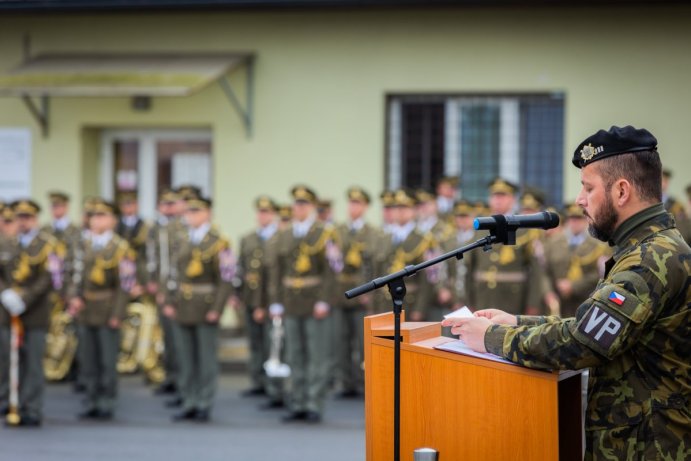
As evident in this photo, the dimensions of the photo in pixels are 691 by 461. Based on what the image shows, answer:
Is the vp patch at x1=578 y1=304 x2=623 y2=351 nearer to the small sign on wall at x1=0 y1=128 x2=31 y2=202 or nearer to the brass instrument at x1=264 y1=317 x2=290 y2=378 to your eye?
the brass instrument at x1=264 y1=317 x2=290 y2=378

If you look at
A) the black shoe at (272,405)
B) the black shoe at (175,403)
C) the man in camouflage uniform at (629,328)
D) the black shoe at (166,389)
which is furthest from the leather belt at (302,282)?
the man in camouflage uniform at (629,328)

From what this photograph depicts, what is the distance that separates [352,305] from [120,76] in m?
4.33

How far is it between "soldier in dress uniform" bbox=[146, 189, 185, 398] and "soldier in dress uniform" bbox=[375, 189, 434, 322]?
239cm

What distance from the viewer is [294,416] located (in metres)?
10.9

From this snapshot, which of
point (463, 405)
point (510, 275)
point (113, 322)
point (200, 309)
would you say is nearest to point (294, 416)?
point (200, 309)

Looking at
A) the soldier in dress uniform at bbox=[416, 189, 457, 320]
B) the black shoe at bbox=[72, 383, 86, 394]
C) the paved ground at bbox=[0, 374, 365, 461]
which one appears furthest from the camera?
the black shoe at bbox=[72, 383, 86, 394]

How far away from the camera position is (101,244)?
11078 mm

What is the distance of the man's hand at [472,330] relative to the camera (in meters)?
3.77

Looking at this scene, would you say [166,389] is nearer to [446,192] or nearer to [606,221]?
[446,192]

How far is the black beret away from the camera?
3.62 meters

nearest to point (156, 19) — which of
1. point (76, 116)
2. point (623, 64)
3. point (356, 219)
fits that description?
point (76, 116)

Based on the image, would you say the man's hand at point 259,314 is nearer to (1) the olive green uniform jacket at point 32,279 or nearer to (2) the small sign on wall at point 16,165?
(1) the olive green uniform jacket at point 32,279

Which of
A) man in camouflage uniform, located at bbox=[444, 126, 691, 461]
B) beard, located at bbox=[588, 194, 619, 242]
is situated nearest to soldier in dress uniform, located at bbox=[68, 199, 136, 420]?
man in camouflage uniform, located at bbox=[444, 126, 691, 461]

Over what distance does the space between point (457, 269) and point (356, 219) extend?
1895mm
